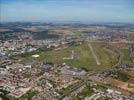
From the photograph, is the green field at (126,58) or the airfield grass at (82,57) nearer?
the airfield grass at (82,57)

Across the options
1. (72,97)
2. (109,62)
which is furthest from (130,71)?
(72,97)

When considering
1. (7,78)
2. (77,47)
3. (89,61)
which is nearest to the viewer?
(7,78)

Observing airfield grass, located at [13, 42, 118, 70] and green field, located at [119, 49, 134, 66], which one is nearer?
airfield grass, located at [13, 42, 118, 70]

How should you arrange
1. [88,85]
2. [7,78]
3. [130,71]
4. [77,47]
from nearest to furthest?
[88,85]
[7,78]
[130,71]
[77,47]

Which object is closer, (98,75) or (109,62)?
(98,75)

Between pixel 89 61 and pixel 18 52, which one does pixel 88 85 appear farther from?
pixel 18 52

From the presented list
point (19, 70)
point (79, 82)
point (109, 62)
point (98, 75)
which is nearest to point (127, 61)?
point (109, 62)

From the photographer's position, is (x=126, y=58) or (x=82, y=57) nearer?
(x=126, y=58)

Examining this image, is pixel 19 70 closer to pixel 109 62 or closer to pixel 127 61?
pixel 109 62
